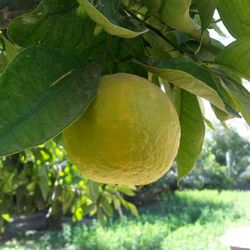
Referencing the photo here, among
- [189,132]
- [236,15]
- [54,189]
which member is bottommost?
[54,189]

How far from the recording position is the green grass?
6072mm

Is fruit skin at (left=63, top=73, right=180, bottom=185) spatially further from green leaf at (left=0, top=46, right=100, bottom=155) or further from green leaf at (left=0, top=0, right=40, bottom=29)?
green leaf at (left=0, top=0, right=40, bottom=29)

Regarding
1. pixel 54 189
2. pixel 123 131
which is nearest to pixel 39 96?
pixel 123 131

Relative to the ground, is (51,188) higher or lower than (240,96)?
lower

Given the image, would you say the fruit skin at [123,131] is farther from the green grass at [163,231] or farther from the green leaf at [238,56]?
the green grass at [163,231]

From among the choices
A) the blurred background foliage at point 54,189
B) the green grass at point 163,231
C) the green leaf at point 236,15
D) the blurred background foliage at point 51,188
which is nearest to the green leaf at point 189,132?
the green leaf at point 236,15

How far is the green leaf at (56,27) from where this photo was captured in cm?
47

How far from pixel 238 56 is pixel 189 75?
0.10 metres

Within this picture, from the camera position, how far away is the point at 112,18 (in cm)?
45

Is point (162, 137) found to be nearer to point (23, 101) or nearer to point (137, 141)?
point (137, 141)

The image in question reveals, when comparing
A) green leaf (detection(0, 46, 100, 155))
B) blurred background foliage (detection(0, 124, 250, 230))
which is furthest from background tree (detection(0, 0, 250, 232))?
blurred background foliage (detection(0, 124, 250, 230))

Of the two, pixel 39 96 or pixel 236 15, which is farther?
pixel 236 15

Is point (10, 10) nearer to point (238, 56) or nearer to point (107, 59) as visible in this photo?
point (107, 59)

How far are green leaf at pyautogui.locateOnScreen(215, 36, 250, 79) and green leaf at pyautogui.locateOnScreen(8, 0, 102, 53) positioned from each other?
14 centimetres
